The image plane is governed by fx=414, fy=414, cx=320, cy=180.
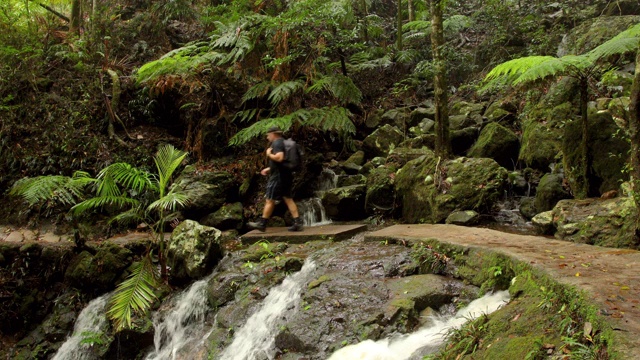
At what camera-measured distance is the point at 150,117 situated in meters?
11.8

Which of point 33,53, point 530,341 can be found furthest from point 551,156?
point 33,53

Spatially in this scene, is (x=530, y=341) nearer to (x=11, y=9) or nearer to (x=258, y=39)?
(x=258, y=39)

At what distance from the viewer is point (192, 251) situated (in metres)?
6.57

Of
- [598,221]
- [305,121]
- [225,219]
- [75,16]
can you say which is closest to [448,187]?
[598,221]

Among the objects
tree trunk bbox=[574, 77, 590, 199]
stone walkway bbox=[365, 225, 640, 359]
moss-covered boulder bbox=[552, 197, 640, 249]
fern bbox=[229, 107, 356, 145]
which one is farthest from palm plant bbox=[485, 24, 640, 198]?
fern bbox=[229, 107, 356, 145]

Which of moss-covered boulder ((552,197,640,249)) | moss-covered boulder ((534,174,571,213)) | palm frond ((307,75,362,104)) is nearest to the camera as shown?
moss-covered boulder ((552,197,640,249))

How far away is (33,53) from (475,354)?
1370 cm

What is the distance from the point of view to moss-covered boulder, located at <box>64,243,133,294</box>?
23.4ft

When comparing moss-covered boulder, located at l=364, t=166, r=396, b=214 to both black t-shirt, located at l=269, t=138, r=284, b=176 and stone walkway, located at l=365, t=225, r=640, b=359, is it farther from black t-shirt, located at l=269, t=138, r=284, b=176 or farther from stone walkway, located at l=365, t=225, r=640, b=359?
stone walkway, located at l=365, t=225, r=640, b=359

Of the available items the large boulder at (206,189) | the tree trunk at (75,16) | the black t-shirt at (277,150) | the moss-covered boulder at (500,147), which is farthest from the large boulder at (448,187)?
the tree trunk at (75,16)

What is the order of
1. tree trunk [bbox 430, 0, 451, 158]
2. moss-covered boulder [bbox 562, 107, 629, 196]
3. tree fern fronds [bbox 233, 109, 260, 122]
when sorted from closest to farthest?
moss-covered boulder [bbox 562, 107, 629, 196] < tree trunk [bbox 430, 0, 451, 158] < tree fern fronds [bbox 233, 109, 260, 122]

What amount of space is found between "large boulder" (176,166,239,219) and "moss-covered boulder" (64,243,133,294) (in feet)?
6.14

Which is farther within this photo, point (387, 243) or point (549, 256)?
point (387, 243)

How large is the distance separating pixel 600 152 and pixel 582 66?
1.39m
